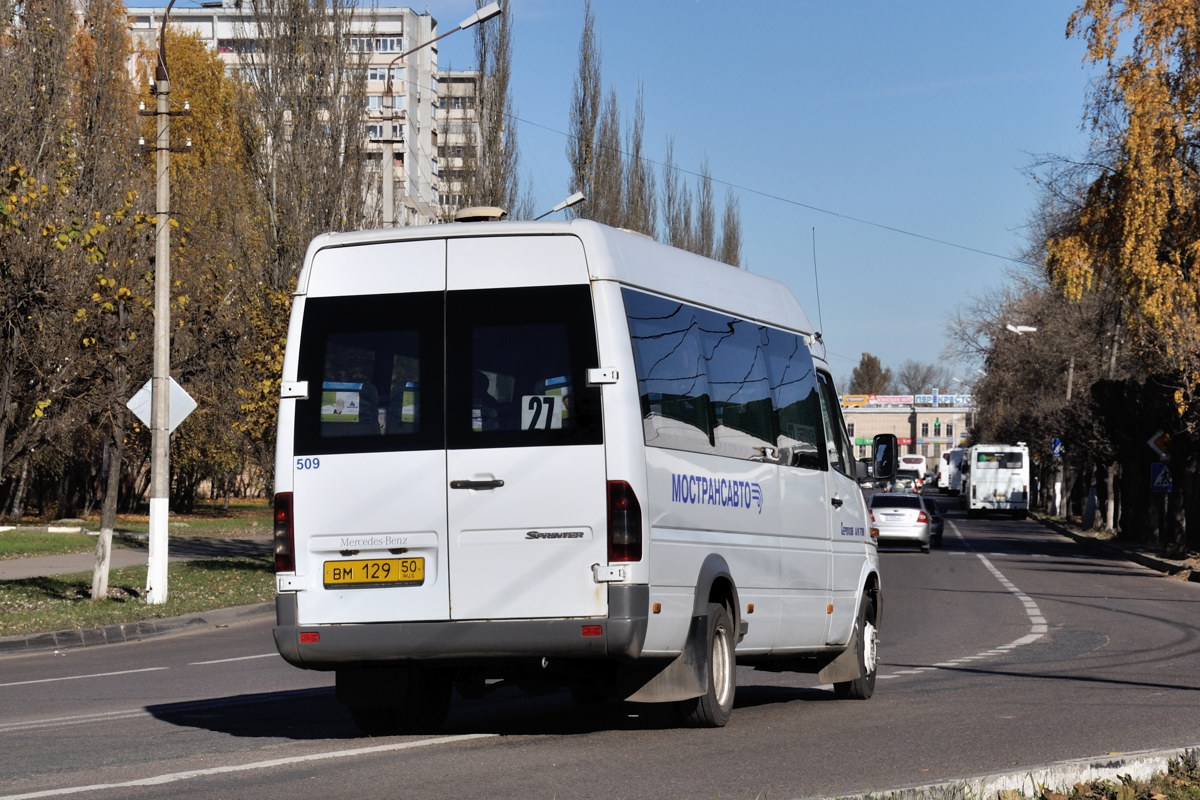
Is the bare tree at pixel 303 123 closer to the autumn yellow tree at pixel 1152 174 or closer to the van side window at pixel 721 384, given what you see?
the autumn yellow tree at pixel 1152 174

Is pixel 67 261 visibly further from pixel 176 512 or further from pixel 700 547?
pixel 176 512

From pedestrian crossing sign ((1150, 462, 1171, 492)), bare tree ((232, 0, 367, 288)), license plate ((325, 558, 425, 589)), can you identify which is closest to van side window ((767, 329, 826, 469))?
license plate ((325, 558, 425, 589))

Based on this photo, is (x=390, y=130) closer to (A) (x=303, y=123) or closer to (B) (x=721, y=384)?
(A) (x=303, y=123)

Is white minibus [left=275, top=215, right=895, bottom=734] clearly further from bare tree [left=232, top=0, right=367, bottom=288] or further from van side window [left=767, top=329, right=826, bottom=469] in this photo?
bare tree [left=232, top=0, right=367, bottom=288]

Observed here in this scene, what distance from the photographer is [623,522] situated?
8758 millimetres

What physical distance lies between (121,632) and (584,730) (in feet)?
37.7

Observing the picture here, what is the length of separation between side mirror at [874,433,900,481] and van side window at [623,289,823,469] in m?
0.91

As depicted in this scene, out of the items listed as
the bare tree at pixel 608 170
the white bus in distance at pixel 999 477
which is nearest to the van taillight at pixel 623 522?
the bare tree at pixel 608 170

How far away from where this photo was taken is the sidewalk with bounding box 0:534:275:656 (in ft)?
62.1

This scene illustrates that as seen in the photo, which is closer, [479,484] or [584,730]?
[479,484]

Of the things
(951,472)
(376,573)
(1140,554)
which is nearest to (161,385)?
(376,573)

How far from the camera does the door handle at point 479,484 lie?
8930mm

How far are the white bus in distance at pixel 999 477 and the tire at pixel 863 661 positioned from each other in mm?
69648

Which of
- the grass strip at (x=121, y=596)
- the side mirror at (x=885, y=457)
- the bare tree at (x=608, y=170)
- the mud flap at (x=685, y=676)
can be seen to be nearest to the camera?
the mud flap at (x=685, y=676)
